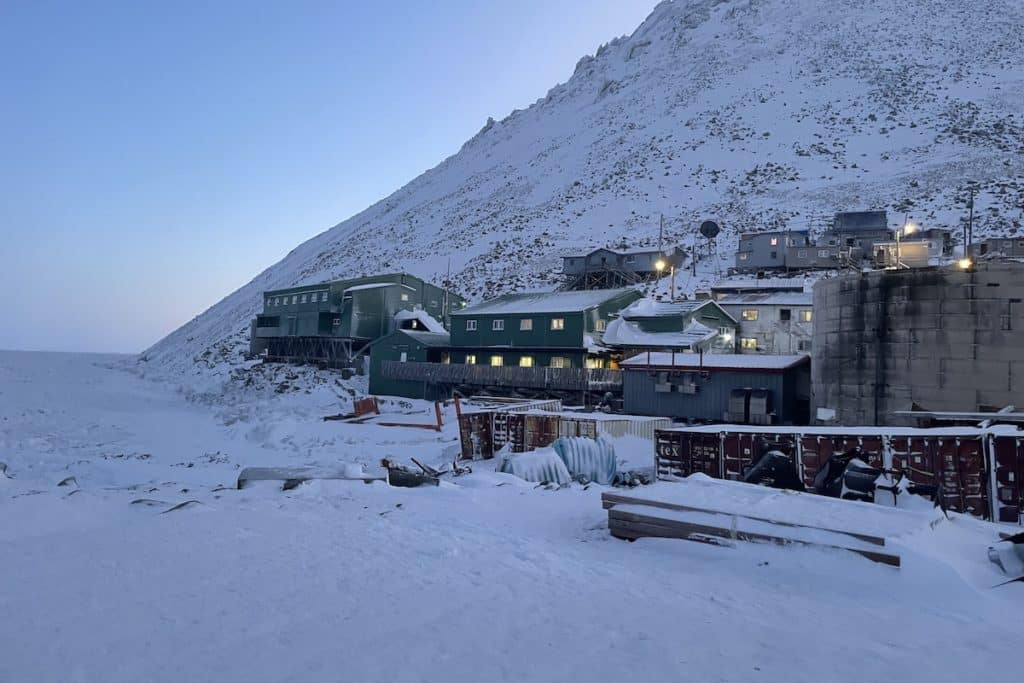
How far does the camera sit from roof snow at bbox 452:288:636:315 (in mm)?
43938

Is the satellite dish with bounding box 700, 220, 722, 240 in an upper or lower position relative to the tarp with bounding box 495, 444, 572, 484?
upper

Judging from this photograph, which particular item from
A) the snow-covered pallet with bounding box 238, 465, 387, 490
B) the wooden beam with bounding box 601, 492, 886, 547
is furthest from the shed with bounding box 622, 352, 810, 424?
the wooden beam with bounding box 601, 492, 886, 547

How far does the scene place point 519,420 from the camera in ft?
74.3

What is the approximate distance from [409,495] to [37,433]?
24372 mm

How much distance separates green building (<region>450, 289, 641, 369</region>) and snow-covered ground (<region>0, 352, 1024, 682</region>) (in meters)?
30.5

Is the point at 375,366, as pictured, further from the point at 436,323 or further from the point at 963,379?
the point at 963,379

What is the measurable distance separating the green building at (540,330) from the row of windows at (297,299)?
15.7m

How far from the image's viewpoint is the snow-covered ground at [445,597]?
17.2 feet

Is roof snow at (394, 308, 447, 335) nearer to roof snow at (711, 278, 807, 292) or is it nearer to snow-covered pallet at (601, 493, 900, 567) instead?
roof snow at (711, 278, 807, 292)

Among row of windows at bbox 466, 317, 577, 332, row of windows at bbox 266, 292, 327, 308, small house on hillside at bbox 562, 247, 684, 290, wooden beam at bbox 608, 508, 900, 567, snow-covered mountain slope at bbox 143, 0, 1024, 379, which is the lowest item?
wooden beam at bbox 608, 508, 900, 567

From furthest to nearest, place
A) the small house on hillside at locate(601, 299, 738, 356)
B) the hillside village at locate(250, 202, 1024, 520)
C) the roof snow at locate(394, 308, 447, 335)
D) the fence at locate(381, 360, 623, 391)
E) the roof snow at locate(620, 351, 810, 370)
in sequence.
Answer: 1. the roof snow at locate(394, 308, 447, 335)
2. the small house on hillside at locate(601, 299, 738, 356)
3. the fence at locate(381, 360, 623, 391)
4. the roof snow at locate(620, 351, 810, 370)
5. the hillside village at locate(250, 202, 1024, 520)

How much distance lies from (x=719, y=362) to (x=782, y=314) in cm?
1934

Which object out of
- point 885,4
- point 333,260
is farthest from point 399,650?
point 885,4

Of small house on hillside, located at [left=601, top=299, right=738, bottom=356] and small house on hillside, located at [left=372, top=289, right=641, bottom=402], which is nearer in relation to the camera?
small house on hillside, located at [left=372, top=289, right=641, bottom=402]
